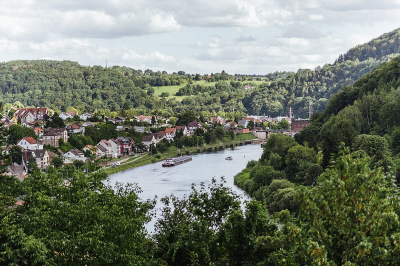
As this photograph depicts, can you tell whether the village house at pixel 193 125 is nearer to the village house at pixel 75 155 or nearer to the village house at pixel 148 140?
the village house at pixel 148 140

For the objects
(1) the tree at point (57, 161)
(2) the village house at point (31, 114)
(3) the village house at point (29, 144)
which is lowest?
(1) the tree at point (57, 161)

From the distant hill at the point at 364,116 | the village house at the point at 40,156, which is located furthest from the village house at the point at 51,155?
the distant hill at the point at 364,116

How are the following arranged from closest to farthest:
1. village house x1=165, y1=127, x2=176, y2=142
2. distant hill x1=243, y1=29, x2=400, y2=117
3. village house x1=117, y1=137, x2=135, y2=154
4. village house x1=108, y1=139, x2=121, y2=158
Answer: village house x1=108, y1=139, x2=121, y2=158, village house x1=117, y1=137, x2=135, y2=154, village house x1=165, y1=127, x2=176, y2=142, distant hill x1=243, y1=29, x2=400, y2=117

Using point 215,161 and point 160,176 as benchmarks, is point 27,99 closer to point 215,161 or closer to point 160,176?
point 215,161

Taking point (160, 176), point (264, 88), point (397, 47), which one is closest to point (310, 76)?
point (264, 88)

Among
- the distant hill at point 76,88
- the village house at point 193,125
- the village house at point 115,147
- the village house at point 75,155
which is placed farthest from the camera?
the distant hill at point 76,88

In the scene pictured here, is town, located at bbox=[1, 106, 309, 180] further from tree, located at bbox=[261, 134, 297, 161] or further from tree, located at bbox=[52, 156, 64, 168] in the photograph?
tree, located at bbox=[261, 134, 297, 161]

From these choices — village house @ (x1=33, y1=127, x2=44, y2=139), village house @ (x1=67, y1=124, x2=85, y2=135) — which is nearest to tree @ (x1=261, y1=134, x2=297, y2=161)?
village house @ (x1=33, y1=127, x2=44, y2=139)
